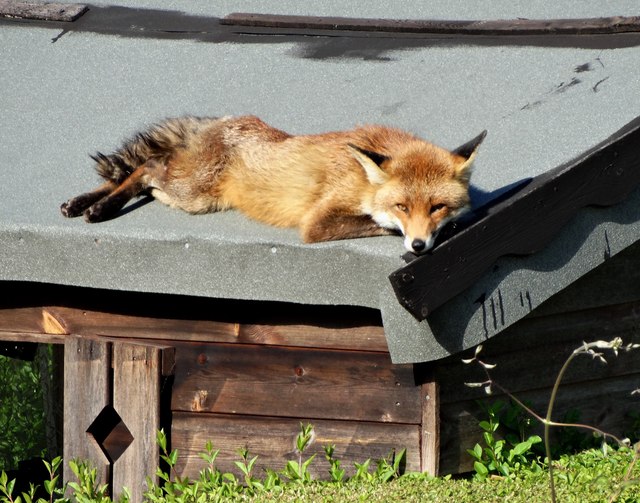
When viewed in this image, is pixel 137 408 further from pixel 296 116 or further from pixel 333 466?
pixel 296 116

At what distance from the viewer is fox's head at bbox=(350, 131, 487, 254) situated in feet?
14.6

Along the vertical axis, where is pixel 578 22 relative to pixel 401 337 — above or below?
above

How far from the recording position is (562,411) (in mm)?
5234

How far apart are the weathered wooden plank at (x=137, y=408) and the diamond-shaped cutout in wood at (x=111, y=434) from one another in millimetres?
132

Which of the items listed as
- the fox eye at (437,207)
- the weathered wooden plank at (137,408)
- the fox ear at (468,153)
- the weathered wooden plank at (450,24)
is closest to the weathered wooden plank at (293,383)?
the weathered wooden plank at (137,408)

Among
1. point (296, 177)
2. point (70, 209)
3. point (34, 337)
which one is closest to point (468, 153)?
point (296, 177)

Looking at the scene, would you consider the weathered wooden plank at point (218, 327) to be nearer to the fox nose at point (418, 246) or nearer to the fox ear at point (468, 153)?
the fox nose at point (418, 246)

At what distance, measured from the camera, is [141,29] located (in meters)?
7.01

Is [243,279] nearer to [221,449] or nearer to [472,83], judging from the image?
[221,449]

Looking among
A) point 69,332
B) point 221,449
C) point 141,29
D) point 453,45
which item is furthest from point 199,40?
point 221,449

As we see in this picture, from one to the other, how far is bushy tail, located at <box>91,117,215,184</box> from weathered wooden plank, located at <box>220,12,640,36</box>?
1.88 meters

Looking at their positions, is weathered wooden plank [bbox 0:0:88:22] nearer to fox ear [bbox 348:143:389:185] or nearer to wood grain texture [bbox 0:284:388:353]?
wood grain texture [bbox 0:284:388:353]

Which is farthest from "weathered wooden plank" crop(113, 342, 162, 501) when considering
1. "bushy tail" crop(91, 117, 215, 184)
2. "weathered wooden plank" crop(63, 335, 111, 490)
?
"bushy tail" crop(91, 117, 215, 184)

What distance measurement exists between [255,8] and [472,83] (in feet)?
7.27
